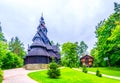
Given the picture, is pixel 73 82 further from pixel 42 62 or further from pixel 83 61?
pixel 83 61

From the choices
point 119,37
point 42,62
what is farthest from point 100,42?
point 42,62

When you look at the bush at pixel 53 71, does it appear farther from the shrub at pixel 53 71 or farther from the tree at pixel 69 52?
the tree at pixel 69 52

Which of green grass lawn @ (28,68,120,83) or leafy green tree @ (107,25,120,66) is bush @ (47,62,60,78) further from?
leafy green tree @ (107,25,120,66)

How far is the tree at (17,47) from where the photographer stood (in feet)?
330

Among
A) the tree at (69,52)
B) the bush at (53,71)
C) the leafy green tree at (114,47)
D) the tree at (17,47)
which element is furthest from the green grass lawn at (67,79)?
the tree at (17,47)

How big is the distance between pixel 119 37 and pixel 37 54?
17.8 metres

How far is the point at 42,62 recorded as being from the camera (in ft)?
168

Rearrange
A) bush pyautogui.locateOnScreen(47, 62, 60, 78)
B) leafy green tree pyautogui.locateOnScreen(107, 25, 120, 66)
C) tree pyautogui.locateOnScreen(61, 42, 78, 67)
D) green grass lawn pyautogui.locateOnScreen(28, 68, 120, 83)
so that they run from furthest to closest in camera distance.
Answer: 1. tree pyautogui.locateOnScreen(61, 42, 78, 67)
2. leafy green tree pyautogui.locateOnScreen(107, 25, 120, 66)
3. bush pyautogui.locateOnScreen(47, 62, 60, 78)
4. green grass lawn pyautogui.locateOnScreen(28, 68, 120, 83)

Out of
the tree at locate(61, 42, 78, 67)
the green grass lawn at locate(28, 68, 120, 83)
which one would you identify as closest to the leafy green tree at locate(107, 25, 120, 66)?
the green grass lawn at locate(28, 68, 120, 83)

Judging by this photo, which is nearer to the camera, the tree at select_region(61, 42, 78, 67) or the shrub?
the shrub

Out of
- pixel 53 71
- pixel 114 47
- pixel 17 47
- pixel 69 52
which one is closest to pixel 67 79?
pixel 53 71

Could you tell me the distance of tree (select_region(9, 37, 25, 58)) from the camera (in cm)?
10069

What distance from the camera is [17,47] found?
102125mm

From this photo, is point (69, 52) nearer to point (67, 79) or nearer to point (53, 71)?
point (53, 71)
